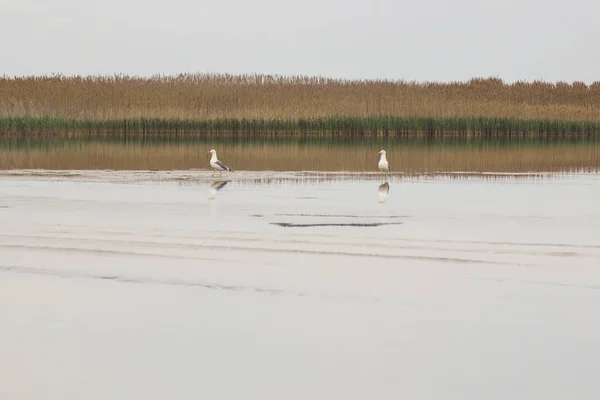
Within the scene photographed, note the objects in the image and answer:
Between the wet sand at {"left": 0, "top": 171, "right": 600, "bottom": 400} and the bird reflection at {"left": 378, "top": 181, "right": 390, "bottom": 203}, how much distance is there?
37.3 inches

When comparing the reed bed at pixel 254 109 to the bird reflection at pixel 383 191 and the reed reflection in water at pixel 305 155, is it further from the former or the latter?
the bird reflection at pixel 383 191

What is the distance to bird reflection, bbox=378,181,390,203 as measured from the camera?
1348 centimetres

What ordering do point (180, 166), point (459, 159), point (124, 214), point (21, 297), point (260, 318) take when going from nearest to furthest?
point (260, 318) → point (21, 297) → point (124, 214) → point (180, 166) → point (459, 159)

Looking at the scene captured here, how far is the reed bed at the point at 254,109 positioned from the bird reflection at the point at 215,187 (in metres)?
18.9

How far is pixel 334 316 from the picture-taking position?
6309 mm

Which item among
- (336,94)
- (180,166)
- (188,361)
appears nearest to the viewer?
(188,361)

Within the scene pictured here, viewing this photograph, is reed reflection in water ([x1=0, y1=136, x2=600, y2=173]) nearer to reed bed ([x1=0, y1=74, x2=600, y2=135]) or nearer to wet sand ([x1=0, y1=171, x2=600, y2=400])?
reed bed ([x1=0, y1=74, x2=600, y2=135])

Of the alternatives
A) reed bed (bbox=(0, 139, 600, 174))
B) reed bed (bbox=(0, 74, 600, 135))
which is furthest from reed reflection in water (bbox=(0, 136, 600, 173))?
reed bed (bbox=(0, 74, 600, 135))

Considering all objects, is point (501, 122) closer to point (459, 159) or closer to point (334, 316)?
point (459, 159)

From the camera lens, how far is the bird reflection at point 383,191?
44.2ft

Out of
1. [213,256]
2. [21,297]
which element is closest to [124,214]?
[213,256]

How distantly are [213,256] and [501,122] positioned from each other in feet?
94.7

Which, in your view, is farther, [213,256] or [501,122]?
[501,122]

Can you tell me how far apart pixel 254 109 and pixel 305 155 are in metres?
14.4
